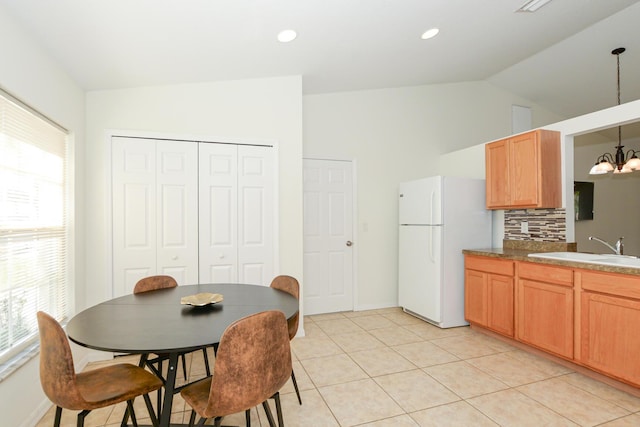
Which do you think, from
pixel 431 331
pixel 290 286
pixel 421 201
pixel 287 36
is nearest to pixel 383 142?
pixel 421 201

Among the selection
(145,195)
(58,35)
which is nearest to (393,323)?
(145,195)

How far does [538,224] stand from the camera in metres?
3.64

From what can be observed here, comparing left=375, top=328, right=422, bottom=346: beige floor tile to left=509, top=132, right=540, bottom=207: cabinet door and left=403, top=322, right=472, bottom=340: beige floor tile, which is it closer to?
left=403, top=322, right=472, bottom=340: beige floor tile

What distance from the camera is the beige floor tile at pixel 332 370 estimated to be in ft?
8.71

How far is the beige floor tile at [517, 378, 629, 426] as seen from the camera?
7.00ft

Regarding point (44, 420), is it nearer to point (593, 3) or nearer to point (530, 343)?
point (530, 343)

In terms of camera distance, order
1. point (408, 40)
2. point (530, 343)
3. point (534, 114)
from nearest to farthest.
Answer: point (530, 343) < point (408, 40) < point (534, 114)

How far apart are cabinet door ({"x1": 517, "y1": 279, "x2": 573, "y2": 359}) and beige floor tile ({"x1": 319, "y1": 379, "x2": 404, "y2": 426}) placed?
5.14 feet

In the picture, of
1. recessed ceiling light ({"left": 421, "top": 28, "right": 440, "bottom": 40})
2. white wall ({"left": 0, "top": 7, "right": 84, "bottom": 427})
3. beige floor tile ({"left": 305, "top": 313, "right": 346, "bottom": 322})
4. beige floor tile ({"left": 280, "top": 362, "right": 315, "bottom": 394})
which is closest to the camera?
white wall ({"left": 0, "top": 7, "right": 84, "bottom": 427})

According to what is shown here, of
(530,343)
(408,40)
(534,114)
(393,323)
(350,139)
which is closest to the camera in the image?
(530,343)

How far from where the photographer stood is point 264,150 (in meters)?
3.58

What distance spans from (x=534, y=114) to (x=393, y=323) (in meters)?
4.19

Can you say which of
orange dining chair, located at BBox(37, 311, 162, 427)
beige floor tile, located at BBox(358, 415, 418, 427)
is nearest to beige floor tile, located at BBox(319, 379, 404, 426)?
beige floor tile, located at BBox(358, 415, 418, 427)

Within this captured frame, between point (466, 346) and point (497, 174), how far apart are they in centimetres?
193
